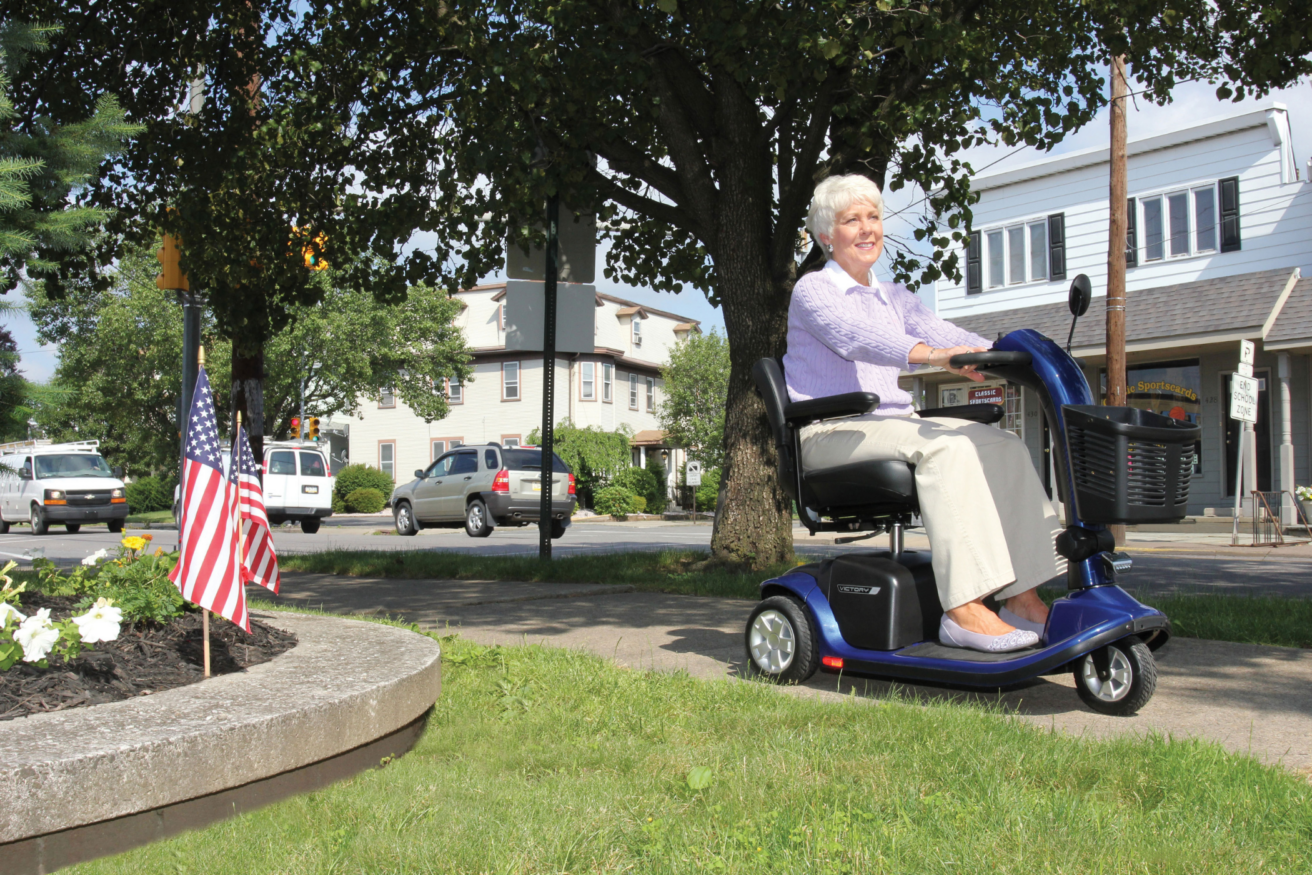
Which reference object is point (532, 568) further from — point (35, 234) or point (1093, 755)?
point (1093, 755)

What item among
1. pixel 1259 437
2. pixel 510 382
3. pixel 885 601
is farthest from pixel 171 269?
pixel 510 382

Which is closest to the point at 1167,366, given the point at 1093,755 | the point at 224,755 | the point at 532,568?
the point at 532,568

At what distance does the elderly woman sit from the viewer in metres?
3.91

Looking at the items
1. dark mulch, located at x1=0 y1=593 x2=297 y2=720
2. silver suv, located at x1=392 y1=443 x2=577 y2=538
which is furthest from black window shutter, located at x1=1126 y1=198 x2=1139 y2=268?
dark mulch, located at x1=0 y1=593 x2=297 y2=720

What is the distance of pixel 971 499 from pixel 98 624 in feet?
A: 9.74

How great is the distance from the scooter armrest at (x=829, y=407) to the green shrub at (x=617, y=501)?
1361 inches

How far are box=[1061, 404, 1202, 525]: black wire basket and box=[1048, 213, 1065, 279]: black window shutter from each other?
22002mm

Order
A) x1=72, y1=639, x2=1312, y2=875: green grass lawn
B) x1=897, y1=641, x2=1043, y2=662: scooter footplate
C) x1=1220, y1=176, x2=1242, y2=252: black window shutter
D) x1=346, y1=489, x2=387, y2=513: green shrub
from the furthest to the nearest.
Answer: x1=346, y1=489, x2=387, y2=513: green shrub, x1=1220, y1=176, x2=1242, y2=252: black window shutter, x1=897, y1=641, x2=1043, y2=662: scooter footplate, x1=72, y1=639, x2=1312, y2=875: green grass lawn

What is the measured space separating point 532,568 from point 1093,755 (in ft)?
23.0

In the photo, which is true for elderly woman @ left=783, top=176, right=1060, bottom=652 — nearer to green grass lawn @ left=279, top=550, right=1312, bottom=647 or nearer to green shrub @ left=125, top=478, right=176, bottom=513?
green grass lawn @ left=279, top=550, right=1312, bottom=647

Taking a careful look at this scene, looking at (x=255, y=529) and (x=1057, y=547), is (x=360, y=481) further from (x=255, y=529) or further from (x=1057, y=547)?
(x=1057, y=547)

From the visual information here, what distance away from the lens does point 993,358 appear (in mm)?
3889

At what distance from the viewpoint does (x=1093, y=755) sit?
3.09 m

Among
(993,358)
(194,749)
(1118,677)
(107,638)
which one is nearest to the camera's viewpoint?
(194,749)
